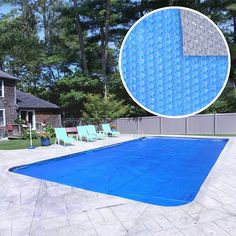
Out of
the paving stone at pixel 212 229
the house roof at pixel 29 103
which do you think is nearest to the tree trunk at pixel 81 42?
the house roof at pixel 29 103

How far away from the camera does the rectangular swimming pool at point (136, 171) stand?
627 centimetres

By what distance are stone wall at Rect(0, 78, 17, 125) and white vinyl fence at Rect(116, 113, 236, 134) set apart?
25.4 feet

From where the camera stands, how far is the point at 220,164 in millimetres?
7555

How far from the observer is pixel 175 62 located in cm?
2253

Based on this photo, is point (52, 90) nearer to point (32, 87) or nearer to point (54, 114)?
point (32, 87)

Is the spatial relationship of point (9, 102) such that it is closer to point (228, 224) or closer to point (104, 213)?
point (104, 213)

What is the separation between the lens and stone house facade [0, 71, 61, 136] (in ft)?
66.3

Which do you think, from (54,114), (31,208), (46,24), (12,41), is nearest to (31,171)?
(31,208)

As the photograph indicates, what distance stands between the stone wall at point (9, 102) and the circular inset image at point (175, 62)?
8236 mm

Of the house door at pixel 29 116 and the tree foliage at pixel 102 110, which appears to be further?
the house door at pixel 29 116

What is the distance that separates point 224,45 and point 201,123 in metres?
6.31

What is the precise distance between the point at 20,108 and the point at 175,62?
1248cm

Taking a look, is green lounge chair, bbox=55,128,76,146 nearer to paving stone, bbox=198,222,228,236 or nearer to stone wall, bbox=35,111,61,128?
paving stone, bbox=198,222,228,236

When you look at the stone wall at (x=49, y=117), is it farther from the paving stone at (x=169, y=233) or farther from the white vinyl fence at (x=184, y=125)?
the paving stone at (x=169, y=233)
